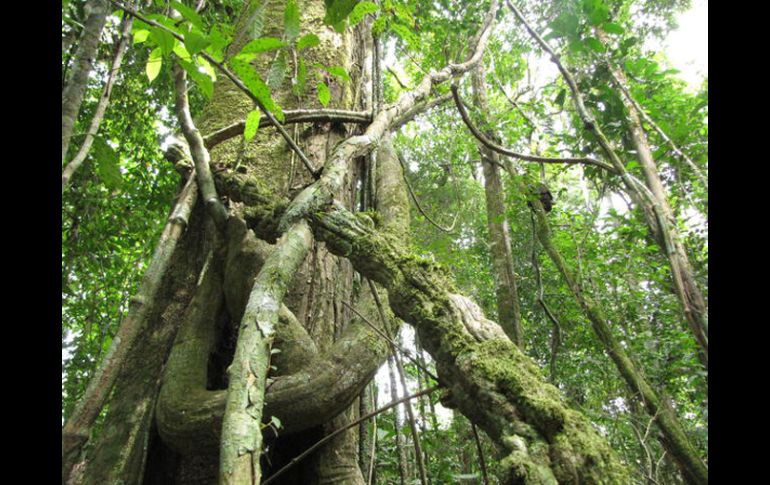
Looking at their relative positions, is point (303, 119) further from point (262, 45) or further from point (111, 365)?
point (111, 365)

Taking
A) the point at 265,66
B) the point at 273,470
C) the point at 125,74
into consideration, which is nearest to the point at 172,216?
the point at 273,470

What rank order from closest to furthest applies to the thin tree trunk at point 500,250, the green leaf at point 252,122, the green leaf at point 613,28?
the green leaf at point 252,122 → the green leaf at point 613,28 → the thin tree trunk at point 500,250

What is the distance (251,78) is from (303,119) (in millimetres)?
1063

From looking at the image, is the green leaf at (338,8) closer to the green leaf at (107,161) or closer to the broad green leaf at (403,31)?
the green leaf at (107,161)

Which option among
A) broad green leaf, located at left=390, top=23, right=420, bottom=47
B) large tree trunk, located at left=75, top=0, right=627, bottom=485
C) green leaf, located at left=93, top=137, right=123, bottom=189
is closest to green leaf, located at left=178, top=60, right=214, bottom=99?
large tree trunk, located at left=75, top=0, right=627, bottom=485

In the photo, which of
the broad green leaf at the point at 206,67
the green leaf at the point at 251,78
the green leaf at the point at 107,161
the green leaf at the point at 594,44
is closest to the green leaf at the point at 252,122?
the green leaf at the point at 251,78

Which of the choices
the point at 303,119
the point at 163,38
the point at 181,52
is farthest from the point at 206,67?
the point at 303,119

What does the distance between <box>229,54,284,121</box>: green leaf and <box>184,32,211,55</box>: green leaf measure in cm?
14

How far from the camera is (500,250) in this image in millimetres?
4523

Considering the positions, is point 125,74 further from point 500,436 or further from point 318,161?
point 500,436

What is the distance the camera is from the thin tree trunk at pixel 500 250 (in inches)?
162

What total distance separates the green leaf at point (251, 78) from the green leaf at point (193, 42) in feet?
0.46
